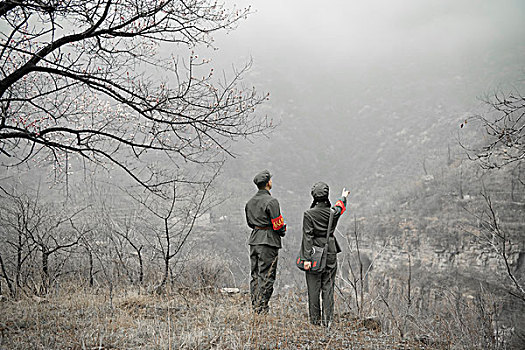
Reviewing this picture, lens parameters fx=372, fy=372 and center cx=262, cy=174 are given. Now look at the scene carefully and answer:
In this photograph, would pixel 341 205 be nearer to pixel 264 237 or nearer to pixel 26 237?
pixel 264 237

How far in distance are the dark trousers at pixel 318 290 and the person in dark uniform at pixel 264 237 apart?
0.61 meters

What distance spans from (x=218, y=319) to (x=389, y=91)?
4378 inches

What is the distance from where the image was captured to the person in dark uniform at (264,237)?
519cm

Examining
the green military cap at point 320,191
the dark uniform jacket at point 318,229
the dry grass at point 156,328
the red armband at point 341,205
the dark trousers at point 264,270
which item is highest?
the green military cap at point 320,191

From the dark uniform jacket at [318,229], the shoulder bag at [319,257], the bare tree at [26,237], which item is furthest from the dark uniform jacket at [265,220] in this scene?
the bare tree at [26,237]

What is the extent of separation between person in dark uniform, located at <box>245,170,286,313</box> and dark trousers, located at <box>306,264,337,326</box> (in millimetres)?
610

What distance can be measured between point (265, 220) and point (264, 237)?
0.24 metres

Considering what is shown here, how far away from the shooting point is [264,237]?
208 inches

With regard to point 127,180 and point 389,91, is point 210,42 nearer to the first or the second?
point 127,180

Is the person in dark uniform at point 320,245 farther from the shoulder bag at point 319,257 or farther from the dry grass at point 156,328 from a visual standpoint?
the dry grass at point 156,328

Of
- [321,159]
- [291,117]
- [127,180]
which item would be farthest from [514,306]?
[291,117]

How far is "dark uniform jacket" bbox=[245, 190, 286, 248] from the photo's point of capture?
17.0 feet

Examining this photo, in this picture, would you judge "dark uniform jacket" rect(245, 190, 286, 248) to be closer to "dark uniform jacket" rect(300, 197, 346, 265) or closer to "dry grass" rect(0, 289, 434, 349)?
"dark uniform jacket" rect(300, 197, 346, 265)

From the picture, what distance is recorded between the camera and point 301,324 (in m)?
4.64
